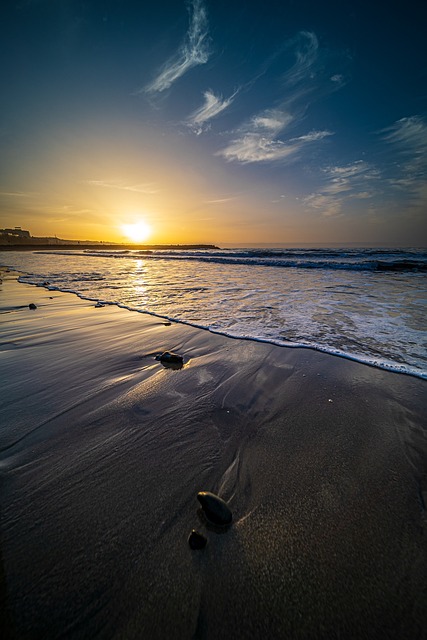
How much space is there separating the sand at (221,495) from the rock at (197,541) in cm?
3

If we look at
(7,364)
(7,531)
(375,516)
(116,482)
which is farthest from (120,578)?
(7,364)

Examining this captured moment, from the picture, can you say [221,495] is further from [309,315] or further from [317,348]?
[309,315]

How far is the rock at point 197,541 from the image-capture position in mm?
1159

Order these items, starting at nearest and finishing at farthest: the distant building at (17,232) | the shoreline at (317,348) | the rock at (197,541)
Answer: the rock at (197,541) → the shoreline at (317,348) → the distant building at (17,232)

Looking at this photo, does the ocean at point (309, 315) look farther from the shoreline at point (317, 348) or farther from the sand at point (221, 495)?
the sand at point (221, 495)

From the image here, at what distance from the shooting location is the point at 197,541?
1.16 meters

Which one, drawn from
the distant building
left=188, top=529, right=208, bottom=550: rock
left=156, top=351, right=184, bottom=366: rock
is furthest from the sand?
the distant building

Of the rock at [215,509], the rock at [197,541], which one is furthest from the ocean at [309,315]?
the rock at [197,541]

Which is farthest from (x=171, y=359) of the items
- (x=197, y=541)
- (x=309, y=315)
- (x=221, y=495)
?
(x=309, y=315)

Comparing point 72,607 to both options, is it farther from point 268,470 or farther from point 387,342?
point 387,342

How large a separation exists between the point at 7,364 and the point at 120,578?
10.1 feet

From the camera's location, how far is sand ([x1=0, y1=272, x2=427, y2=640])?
96 centimetres

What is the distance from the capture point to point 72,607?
96cm

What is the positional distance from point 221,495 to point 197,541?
33 centimetres
